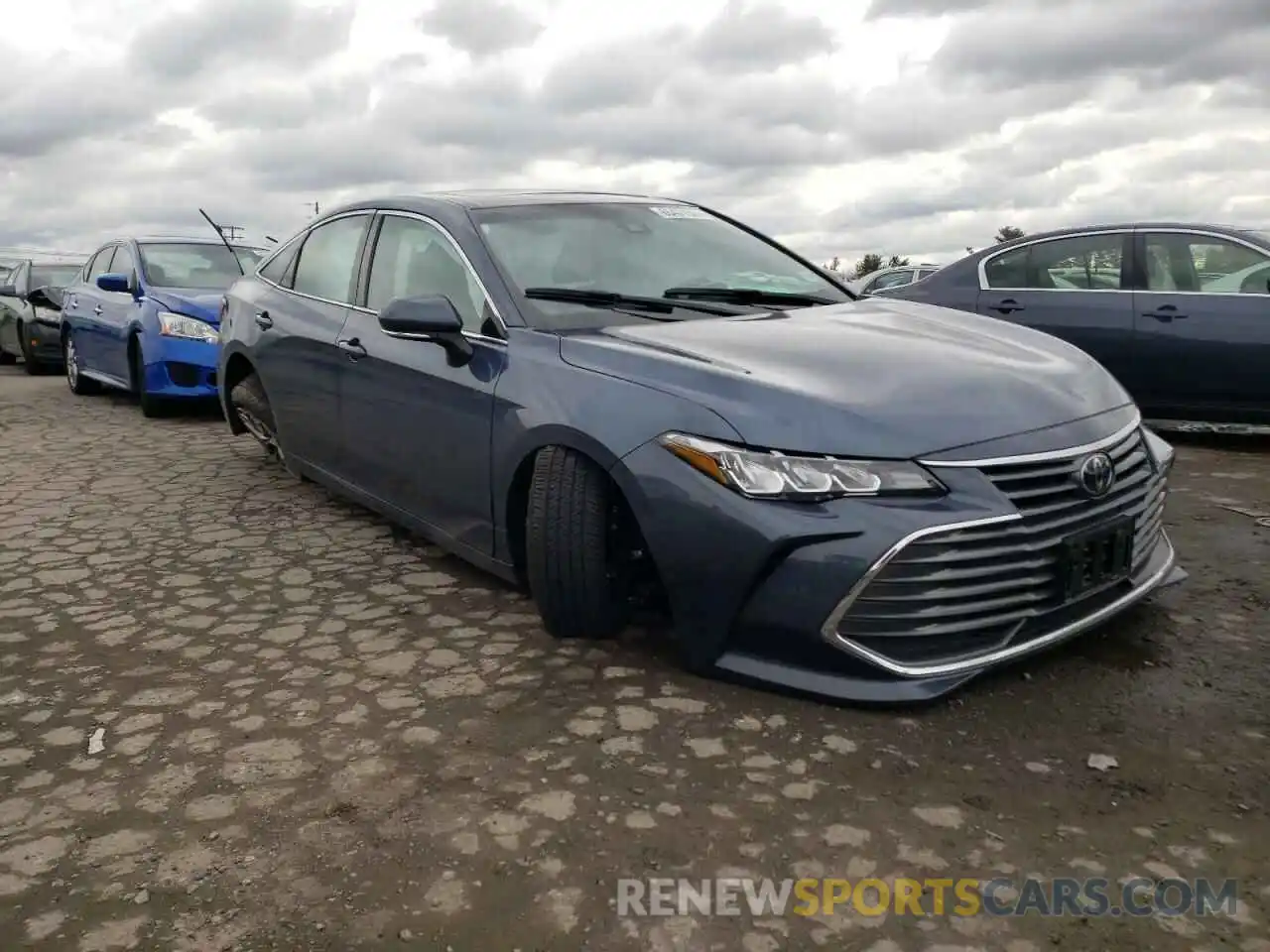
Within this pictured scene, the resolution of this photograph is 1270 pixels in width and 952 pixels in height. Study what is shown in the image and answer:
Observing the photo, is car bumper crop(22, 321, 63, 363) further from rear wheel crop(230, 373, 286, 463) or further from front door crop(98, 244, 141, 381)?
rear wheel crop(230, 373, 286, 463)

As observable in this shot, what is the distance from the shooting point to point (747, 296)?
3904mm

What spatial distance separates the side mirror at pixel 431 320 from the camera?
11.7 feet

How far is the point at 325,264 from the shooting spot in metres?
4.91

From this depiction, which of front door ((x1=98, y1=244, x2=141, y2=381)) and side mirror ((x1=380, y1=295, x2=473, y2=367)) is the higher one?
side mirror ((x1=380, y1=295, x2=473, y2=367))

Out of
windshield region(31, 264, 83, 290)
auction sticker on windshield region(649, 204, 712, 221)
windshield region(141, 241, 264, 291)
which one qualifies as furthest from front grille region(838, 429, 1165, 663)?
windshield region(31, 264, 83, 290)

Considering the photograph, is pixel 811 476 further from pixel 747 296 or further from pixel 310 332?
pixel 310 332

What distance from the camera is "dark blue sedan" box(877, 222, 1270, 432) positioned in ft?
21.2

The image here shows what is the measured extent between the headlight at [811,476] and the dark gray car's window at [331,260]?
2.37 m

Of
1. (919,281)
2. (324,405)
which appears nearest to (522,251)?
(324,405)

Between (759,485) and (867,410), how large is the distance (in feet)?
1.13

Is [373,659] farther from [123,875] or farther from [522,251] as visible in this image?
[522,251]

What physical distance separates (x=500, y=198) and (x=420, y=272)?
0.42 meters

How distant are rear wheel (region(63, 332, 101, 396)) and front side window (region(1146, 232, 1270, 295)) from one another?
29.0 feet

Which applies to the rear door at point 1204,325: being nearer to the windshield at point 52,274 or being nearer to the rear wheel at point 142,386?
the rear wheel at point 142,386
